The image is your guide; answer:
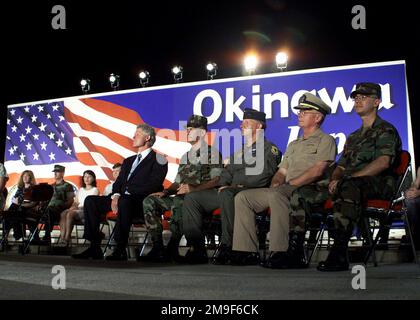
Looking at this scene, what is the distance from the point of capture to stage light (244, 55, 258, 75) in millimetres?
8250

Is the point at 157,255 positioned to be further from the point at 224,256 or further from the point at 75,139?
the point at 75,139

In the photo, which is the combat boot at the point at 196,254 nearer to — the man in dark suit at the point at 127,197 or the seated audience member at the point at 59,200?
the man in dark suit at the point at 127,197

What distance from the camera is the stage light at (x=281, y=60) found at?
8172 millimetres

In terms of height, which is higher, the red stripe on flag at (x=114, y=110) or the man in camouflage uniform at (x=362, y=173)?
the red stripe on flag at (x=114, y=110)

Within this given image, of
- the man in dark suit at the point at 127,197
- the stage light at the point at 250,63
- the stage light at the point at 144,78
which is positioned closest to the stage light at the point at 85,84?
the stage light at the point at 144,78

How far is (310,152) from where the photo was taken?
4422 millimetres

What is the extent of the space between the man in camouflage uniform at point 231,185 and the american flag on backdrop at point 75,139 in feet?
12.1

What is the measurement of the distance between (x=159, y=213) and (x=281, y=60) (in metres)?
Result: 3.88

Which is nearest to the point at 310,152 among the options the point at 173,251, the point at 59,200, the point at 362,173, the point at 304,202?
the point at 304,202
